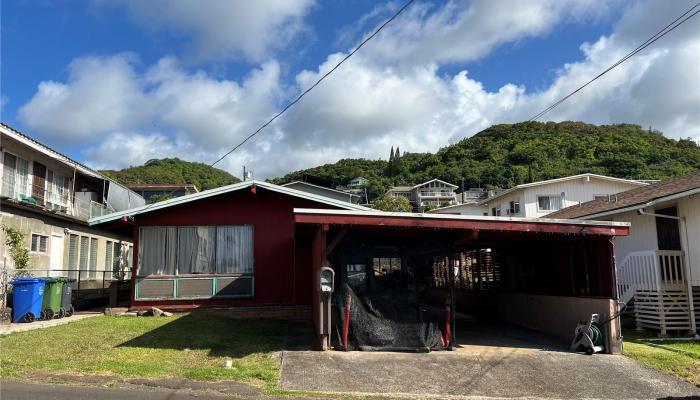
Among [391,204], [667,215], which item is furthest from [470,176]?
[667,215]

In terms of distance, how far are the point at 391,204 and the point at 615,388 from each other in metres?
62.9

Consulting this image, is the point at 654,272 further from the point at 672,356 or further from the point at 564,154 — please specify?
the point at 564,154

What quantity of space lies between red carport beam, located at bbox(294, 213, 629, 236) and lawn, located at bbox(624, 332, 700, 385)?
2452 millimetres

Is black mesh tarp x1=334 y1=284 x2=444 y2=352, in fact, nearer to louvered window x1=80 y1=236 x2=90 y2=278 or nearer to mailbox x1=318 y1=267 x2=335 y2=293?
mailbox x1=318 y1=267 x2=335 y2=293

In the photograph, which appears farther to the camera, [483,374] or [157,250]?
[157,250]

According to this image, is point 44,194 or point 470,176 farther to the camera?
point 470,176

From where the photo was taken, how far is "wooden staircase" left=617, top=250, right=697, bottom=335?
1270 cm

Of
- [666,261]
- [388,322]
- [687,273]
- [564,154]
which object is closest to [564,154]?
[564,154]

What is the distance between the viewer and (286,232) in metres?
14.8

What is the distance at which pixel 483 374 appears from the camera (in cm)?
858

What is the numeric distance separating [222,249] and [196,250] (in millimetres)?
728

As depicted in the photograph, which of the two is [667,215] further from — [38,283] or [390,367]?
[38,283]

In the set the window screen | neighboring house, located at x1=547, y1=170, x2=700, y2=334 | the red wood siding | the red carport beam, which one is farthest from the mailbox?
the window screen

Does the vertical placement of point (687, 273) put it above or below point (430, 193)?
below
